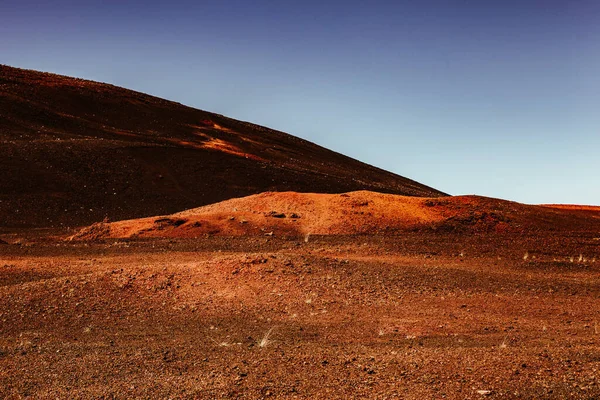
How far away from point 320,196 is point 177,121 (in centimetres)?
3181

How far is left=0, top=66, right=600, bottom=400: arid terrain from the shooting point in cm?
743

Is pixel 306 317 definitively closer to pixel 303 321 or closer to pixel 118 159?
pixel 303 321

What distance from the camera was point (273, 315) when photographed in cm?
1180

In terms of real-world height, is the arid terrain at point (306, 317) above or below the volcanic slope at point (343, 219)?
below

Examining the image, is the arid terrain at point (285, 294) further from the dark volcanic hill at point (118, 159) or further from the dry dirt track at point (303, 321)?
the dark volcanic hill at point (118, 159)

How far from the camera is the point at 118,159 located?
37281 mm

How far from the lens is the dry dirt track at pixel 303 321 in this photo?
723 cm

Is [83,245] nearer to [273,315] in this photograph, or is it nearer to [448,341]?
[273,315]

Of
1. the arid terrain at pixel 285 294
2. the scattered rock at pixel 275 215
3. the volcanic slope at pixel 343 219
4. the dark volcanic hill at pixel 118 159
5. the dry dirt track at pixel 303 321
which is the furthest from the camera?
the dark volcanic hill at pixel 118 159

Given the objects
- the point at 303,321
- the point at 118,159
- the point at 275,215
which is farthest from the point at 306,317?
the point at 118,159

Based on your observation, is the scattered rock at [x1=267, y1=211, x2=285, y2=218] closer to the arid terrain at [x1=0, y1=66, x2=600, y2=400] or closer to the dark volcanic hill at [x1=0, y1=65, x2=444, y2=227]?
the arid terrain at [x1=0, y1=66, x2=600, y2=400]

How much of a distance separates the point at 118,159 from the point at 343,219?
1924 centimetres

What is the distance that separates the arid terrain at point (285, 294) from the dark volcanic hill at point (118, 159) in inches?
9.1

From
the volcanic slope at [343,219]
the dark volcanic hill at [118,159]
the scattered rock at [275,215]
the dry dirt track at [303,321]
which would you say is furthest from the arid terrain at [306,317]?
the dark volcanic hill at [118,159]
